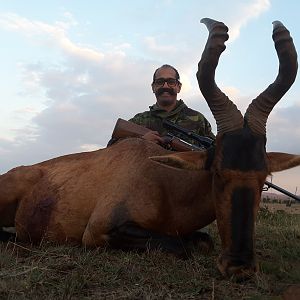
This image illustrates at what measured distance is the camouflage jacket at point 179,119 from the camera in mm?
9414

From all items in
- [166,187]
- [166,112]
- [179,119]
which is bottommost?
[166,187]

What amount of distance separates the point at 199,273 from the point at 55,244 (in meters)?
2.64

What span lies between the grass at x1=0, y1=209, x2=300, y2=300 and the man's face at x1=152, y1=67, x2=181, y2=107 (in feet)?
12.1

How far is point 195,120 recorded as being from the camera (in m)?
9.49

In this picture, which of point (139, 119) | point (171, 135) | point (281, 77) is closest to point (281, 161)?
point (281, 77)

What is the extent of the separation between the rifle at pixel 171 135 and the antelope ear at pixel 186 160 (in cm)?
168

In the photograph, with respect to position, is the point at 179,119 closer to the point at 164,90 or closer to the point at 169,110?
the point at 169,110

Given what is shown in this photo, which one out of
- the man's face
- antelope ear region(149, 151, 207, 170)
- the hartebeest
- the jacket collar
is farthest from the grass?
A: the man's face

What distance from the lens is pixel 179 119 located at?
953cm

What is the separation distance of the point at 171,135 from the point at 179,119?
6.48ft

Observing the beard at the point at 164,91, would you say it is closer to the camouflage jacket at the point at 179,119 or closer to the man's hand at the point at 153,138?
the camouflage jacket at the point at 179,119

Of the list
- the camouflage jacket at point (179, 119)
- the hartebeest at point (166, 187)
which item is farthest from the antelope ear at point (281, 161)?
the camouflage jacket at point (179, 119)

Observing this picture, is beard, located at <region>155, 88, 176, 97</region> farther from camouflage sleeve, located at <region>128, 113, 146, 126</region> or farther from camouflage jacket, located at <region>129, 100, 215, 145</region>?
camouflage sleeve, located at <region>128, 113, 146, 126</region>

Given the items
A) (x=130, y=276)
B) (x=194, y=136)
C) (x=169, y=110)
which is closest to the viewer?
(x=130, y=276)
